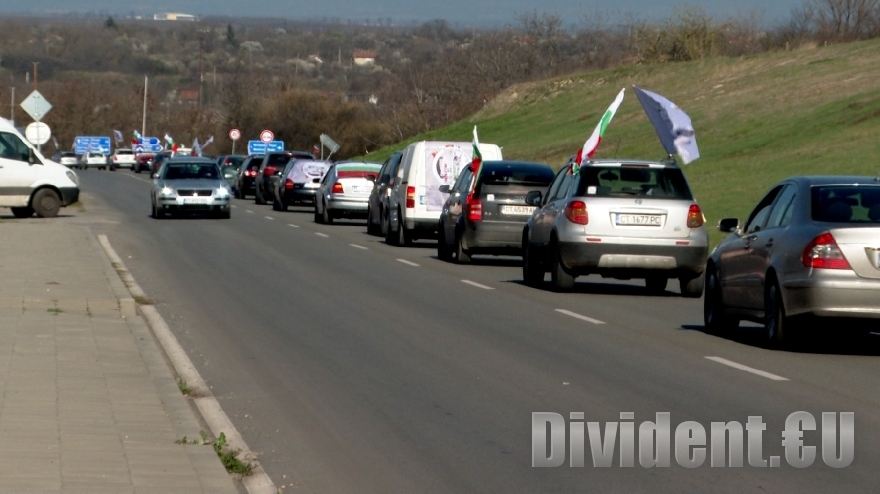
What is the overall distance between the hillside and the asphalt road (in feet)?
38.0

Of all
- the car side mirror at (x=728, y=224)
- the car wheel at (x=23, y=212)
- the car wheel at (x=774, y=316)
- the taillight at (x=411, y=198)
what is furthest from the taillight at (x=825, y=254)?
the car wheel at (x=23, y=212)

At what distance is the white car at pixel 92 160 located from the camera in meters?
103

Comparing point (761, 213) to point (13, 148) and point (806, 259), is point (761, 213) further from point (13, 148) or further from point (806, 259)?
point (13, 148)

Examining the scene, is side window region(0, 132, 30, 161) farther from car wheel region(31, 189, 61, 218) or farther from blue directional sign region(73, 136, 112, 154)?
blue directional sign region(73, 136, 112, 154)

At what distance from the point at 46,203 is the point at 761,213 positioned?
952 inches

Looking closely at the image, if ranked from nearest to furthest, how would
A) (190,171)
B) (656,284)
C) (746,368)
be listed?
(746,368) → (656,284) → (190,171)

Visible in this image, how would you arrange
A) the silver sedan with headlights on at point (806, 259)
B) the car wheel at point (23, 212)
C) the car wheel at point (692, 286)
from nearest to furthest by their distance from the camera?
the silver sedan with headlights on at point (806, 259), the car wheel at point (692, 286), the car wheel at point (23, 212)

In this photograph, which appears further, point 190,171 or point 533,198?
point 190,171

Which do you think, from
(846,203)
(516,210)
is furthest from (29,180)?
(846,203)

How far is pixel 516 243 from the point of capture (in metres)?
22.7

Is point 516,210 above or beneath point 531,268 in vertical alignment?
above

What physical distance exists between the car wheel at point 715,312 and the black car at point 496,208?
8065 millimetres

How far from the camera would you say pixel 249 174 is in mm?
52719

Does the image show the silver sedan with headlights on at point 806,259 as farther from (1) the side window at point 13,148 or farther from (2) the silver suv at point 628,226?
(1) the side window at point 13,148
